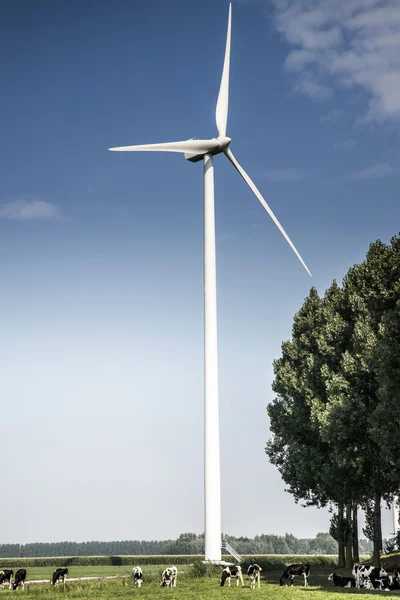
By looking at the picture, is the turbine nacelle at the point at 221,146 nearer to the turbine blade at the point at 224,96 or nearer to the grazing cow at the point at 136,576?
the turbine blade at the point at 224,96

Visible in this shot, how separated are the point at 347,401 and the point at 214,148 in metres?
21.4

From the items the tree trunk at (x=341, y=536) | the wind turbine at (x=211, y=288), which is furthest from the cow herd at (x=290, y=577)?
the tree trunk at (x=341, y=536)

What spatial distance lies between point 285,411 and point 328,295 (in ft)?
32.6

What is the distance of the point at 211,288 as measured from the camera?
48.0 metres

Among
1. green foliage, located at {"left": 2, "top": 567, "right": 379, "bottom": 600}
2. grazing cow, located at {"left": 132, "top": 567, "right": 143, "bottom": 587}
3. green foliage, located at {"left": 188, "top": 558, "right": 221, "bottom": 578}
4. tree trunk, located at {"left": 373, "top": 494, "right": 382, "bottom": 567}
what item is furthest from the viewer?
tree trunk, located at {"left": 373, "top": 494, "right": 382, "bottom": 567}

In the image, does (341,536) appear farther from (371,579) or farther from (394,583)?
(394,583)

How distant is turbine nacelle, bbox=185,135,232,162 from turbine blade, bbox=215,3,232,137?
0.97m

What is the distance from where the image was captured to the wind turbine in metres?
44.5

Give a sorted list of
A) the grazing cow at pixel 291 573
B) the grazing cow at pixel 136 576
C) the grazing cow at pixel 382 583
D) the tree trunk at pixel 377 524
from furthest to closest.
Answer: the tree trunk at pixel 377 524, the grazing cow at pixel 291 573, the grazing cow at pixel 136 576, the grazing cow at pixel 382 583

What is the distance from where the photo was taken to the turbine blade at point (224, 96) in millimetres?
53094

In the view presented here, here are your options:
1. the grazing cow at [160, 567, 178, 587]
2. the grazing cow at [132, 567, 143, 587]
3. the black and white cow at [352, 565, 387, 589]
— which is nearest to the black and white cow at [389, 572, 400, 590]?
the black and white cow at [352, 565, 387, 589]

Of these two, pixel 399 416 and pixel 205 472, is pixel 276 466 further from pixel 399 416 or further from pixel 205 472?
pixel 399 416

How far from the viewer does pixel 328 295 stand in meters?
54.4

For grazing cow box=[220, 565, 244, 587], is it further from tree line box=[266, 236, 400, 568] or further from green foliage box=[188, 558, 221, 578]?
tree line box=[266, 236, 400, 568]
